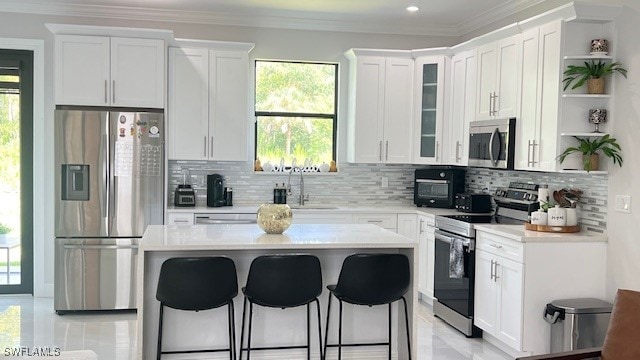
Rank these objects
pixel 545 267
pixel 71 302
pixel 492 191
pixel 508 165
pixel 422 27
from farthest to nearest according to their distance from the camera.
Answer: pixel 422 27
pixel 492 191
pixel 71 302
pixel 508 165
pixel 545 267

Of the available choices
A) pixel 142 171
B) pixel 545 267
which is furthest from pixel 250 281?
pixel 142 171

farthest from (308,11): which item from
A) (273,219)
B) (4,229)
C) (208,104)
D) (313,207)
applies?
(4,229)

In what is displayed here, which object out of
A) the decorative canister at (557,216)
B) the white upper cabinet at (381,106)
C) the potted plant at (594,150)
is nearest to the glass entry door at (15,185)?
the white upper cabinet at (381,106)

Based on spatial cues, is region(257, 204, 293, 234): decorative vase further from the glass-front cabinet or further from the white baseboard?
the glass-front cabinet

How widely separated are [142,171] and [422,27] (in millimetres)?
3371

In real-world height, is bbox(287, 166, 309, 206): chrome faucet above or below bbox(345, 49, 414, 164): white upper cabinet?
below

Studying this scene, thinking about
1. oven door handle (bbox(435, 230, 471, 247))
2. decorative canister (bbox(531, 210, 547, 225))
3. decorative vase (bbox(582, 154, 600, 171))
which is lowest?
oven door handle (bbox(435, 230, 471, 247))

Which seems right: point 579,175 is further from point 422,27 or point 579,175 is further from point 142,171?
point 142,171

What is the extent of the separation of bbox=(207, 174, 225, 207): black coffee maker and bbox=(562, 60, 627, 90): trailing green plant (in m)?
3.36

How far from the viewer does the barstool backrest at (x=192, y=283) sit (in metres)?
3.37

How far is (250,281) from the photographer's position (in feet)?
11.4

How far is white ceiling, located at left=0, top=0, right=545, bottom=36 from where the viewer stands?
5688 mm

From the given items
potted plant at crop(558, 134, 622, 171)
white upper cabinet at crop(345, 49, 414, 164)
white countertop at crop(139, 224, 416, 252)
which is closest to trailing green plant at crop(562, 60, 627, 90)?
potted plant at crop(558, 134, 622, 171)

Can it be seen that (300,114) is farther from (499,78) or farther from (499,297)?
(499,297)
